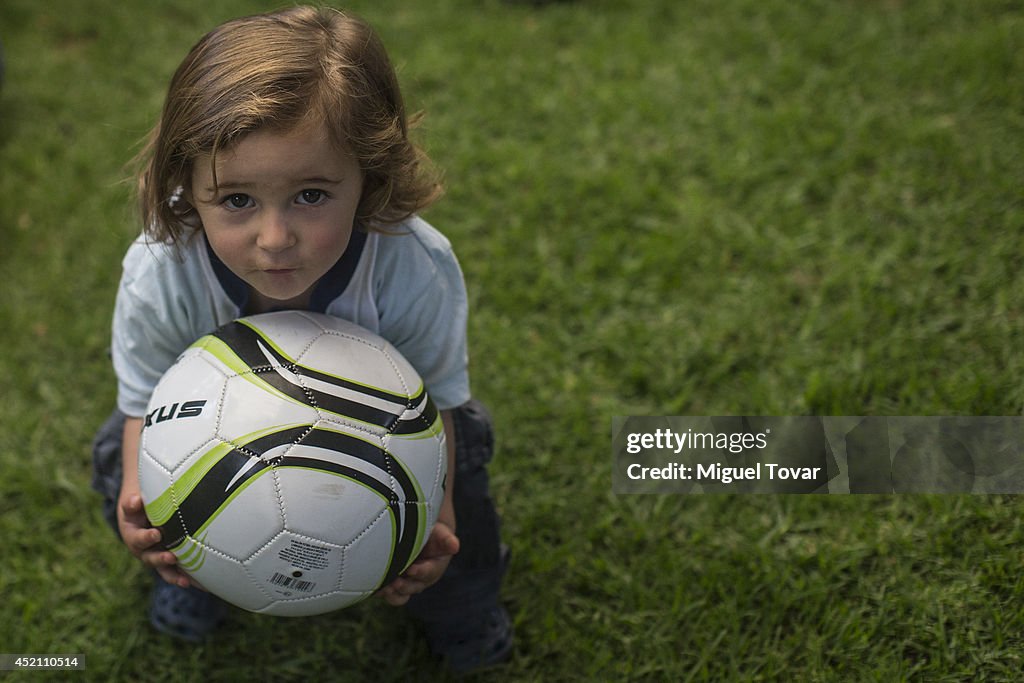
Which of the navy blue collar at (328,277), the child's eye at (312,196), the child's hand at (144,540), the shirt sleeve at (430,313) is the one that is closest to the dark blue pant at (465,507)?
the shirt sleeve at (430,313)

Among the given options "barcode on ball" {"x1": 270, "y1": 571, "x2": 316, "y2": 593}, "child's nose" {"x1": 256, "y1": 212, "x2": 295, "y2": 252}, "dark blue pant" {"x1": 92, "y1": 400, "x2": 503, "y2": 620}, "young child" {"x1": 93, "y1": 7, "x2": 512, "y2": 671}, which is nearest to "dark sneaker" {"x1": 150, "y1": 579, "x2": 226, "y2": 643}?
"young child" {"x1": 93, "y1": 7, "x2": 512, "y2": 671}

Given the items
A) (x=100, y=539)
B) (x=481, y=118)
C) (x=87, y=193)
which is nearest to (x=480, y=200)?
(x=481, y=118)

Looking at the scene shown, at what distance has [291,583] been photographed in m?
1.65

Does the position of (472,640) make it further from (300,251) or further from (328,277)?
(300,251)

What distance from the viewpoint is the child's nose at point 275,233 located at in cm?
155

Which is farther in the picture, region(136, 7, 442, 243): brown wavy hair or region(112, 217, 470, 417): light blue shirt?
region(112, 217, 470, 417): light blue shirt

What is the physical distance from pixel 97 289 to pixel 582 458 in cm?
173

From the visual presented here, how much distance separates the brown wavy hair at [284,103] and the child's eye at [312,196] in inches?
3.4

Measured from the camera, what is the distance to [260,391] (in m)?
1.64

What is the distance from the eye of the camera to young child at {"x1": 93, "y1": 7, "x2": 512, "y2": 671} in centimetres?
155

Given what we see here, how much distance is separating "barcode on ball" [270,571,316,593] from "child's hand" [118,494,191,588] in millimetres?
243

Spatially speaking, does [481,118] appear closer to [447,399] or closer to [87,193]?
[87,193]

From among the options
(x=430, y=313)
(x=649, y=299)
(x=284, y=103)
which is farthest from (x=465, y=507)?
(x=649, y=299)

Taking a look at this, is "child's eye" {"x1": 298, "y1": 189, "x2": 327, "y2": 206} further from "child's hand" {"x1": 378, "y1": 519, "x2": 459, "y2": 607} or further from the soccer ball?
"child's hand" {"x1": 378, "y1": 519, "x2": 459, "y2": 607}
